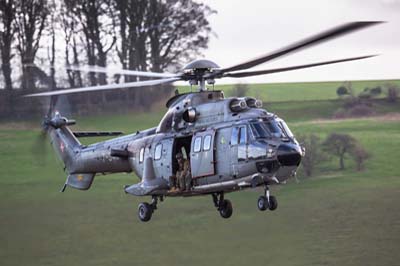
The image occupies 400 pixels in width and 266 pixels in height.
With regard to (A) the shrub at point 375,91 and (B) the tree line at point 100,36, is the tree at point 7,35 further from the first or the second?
(A) the shrub at point 375,91

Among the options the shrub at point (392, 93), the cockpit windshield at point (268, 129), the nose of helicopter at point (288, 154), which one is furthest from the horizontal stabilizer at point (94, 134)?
the shrub at point (392, 93)

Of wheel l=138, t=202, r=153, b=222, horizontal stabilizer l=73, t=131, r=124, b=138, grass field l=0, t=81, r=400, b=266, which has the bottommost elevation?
grass field l=0, t=81, r=400, b=266

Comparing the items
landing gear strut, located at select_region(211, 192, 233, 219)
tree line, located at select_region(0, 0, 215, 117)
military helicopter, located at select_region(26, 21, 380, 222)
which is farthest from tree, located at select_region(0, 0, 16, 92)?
landing gear strut, located at select_region(211, 192, 233, 219)

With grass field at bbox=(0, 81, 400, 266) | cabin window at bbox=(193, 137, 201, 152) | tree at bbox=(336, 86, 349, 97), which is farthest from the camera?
tree at bbox=(336, 86, 349, 97)

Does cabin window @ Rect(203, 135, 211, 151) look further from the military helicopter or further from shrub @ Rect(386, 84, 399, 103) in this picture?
shrub @ Rect(386, 84, 399, 103)

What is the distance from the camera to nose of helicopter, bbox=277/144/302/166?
24680 mm

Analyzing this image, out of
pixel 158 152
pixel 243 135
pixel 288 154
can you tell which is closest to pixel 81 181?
pixel 158 152

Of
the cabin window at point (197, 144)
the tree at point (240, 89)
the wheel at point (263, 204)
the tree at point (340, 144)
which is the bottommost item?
A: the tree at point (340, 144)

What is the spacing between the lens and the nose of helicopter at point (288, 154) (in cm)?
2468

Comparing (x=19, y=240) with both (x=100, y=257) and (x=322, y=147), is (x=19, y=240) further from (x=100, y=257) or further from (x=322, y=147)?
(x=322, y=147)

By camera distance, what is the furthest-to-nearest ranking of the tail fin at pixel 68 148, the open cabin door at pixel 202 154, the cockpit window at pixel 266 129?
the tail fin at pixel 68 148 → the open cabin door at pixel 202 154 → the cockpit window at pixel 266 129

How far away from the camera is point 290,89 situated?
56.2m

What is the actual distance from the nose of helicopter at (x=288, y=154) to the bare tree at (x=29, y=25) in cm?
2463

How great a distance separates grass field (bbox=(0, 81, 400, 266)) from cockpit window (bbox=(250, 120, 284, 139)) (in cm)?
1388
